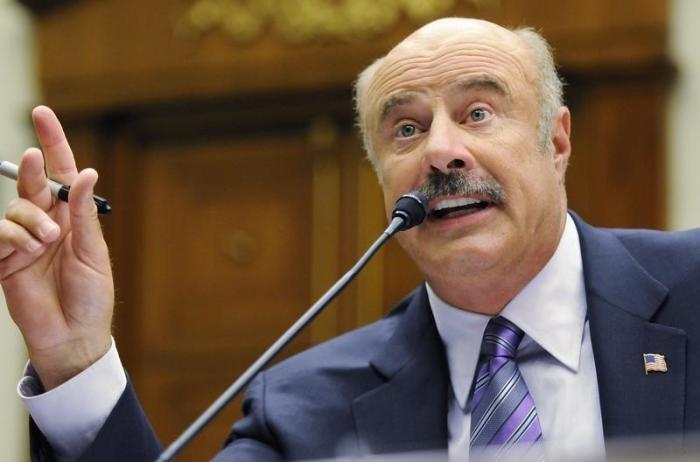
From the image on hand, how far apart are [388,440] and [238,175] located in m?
2.43

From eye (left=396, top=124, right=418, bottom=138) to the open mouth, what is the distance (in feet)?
0.70

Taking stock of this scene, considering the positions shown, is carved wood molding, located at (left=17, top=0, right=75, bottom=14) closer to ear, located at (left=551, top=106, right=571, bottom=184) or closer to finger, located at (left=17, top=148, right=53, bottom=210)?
ear, located at (left=551, top=106, right=571, bottom=184)

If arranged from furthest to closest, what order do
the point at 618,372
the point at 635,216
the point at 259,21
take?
the point at 259,21 → the point at 635,216 → the point at 618,372

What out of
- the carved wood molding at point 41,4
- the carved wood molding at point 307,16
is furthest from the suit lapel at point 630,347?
the carved wood molding at point 41,4

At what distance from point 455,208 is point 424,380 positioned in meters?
0.33

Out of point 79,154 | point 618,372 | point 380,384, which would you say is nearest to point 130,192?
point 79,154

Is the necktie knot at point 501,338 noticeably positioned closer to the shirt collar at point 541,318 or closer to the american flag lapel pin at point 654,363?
the shirt collar at point 541,318

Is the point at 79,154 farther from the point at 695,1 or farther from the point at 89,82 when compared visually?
the point at 695,1

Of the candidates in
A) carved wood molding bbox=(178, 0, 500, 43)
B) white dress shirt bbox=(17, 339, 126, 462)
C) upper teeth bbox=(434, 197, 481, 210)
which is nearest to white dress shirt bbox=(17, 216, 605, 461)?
white dress shirt bbox=(17, 339, 126, 462)

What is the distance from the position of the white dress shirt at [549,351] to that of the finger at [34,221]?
2.60 feet

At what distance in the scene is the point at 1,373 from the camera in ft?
17.1

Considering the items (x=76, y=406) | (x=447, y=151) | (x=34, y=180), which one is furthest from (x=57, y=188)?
(x=447, y=151)

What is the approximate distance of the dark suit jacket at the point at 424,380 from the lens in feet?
8.68

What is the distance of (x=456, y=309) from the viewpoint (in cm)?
294
